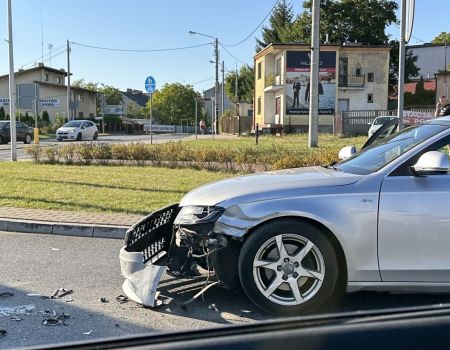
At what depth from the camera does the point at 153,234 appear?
15.5ft

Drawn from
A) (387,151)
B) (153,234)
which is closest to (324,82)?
(387,151)

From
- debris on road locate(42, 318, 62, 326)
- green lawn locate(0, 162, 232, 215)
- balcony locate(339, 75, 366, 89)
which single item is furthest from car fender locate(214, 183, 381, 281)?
balcony locate(339, 75, 366, 89)

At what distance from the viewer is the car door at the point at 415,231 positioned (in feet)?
13.0

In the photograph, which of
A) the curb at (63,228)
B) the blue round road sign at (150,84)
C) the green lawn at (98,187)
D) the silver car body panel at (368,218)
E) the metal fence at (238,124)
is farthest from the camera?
the metal fence at (238,124)

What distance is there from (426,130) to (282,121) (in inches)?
1537

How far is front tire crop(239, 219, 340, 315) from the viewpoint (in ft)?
13.3

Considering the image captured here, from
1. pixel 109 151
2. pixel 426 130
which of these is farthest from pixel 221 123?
pixel 426 130

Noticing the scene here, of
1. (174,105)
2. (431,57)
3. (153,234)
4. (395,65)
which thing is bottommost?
(153,234)

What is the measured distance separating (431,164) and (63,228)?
5.04m

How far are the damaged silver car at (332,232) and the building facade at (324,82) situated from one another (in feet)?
123

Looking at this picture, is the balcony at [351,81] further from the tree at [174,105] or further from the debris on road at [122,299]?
the tree at [174,105]

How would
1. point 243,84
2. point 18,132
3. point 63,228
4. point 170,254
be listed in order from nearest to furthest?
point 170,254 → point 63,228 → point 18,132 → point 243,84

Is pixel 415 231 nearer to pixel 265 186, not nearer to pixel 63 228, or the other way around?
pixel 265 186

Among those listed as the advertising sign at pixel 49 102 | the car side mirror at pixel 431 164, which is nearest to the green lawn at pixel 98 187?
the car side mirror at pixel 431 164
